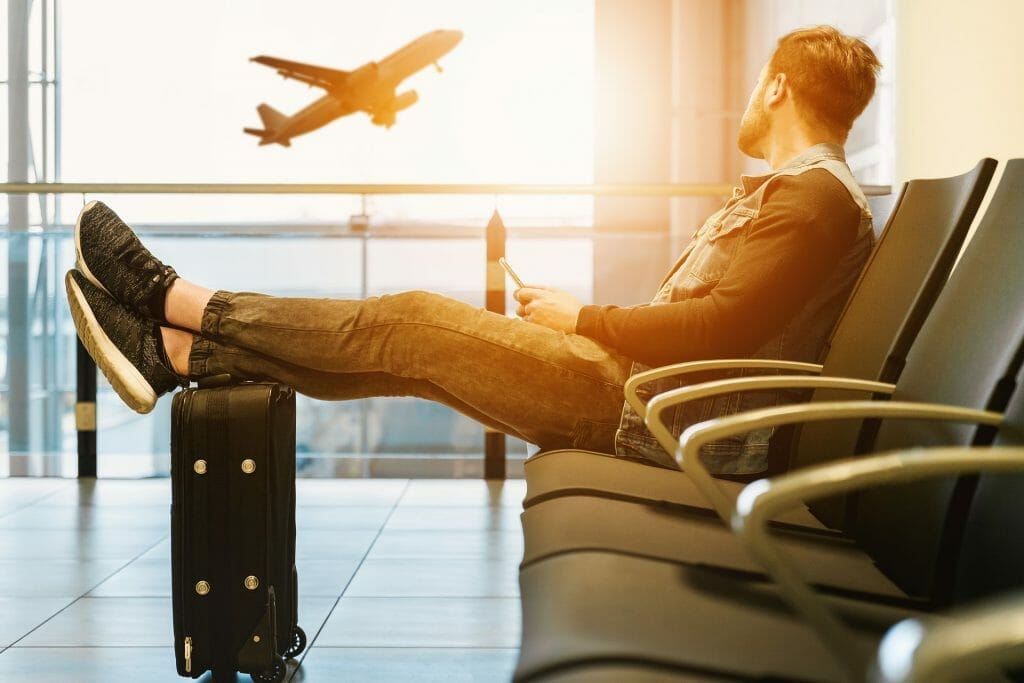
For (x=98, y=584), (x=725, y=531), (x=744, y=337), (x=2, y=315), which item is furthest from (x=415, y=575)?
(x=2, y=315)

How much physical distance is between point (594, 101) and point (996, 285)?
8.34m

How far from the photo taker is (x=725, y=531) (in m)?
1.13

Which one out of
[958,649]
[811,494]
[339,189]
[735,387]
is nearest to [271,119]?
[339,189]

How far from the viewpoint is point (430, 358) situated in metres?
1.71

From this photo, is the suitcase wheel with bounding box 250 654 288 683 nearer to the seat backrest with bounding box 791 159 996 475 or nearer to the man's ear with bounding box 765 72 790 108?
the seat backrest with bounding box 791 159 996 475

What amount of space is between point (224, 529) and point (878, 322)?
1.10m

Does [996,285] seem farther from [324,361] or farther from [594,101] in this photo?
[594,101]

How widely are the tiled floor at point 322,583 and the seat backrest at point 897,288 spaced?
0.71m

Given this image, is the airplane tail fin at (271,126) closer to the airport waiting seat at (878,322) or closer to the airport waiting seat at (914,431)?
the airport waiting seat at (878,322)

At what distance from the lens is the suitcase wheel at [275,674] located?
5.25 feet

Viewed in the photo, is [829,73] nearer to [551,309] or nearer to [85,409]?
[551,309]

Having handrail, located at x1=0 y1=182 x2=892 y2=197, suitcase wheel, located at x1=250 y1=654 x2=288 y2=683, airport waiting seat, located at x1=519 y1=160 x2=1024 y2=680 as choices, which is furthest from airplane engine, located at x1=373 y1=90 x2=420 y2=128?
airport waiting seat, located at x1=519 y1=160 x2=1024 y2=680

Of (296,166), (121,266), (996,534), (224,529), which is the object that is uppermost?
(296,166)

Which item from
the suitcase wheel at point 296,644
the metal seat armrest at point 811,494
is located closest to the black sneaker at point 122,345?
the suitcase wheel at point 296,644
